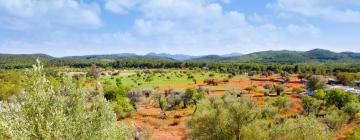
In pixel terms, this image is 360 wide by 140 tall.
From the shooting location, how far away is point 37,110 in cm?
1730

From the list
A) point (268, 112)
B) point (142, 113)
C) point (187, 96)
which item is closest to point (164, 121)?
point (142, 113)

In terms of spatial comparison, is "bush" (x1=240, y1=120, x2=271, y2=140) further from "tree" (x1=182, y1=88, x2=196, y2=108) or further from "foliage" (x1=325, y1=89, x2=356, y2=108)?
"tree" (x1=182, y1=88, x2=196, y2=108)

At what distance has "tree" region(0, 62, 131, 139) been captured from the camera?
16859mm

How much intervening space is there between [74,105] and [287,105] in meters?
84.9

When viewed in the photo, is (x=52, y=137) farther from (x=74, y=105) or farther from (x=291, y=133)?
(x=291, y=133)

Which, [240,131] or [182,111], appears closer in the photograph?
[240,131]

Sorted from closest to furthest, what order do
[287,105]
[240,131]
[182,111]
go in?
1. [240,131]
2. [287,105]
3. [182,111]

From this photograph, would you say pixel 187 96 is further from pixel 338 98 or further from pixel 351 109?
pixel 351 109

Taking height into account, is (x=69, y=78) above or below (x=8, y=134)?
above

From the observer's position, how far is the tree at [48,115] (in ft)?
55.3

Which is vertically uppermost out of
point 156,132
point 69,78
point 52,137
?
point 69,78

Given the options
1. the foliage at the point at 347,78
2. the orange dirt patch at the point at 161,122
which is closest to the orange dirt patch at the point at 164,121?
the orange dirt patch at the point at 161,122

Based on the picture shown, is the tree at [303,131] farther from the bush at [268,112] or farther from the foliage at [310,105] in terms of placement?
the foliage at [310,105]

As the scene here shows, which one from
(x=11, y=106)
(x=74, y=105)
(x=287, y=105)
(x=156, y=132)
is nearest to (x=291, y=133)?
(x=74, y=105)
